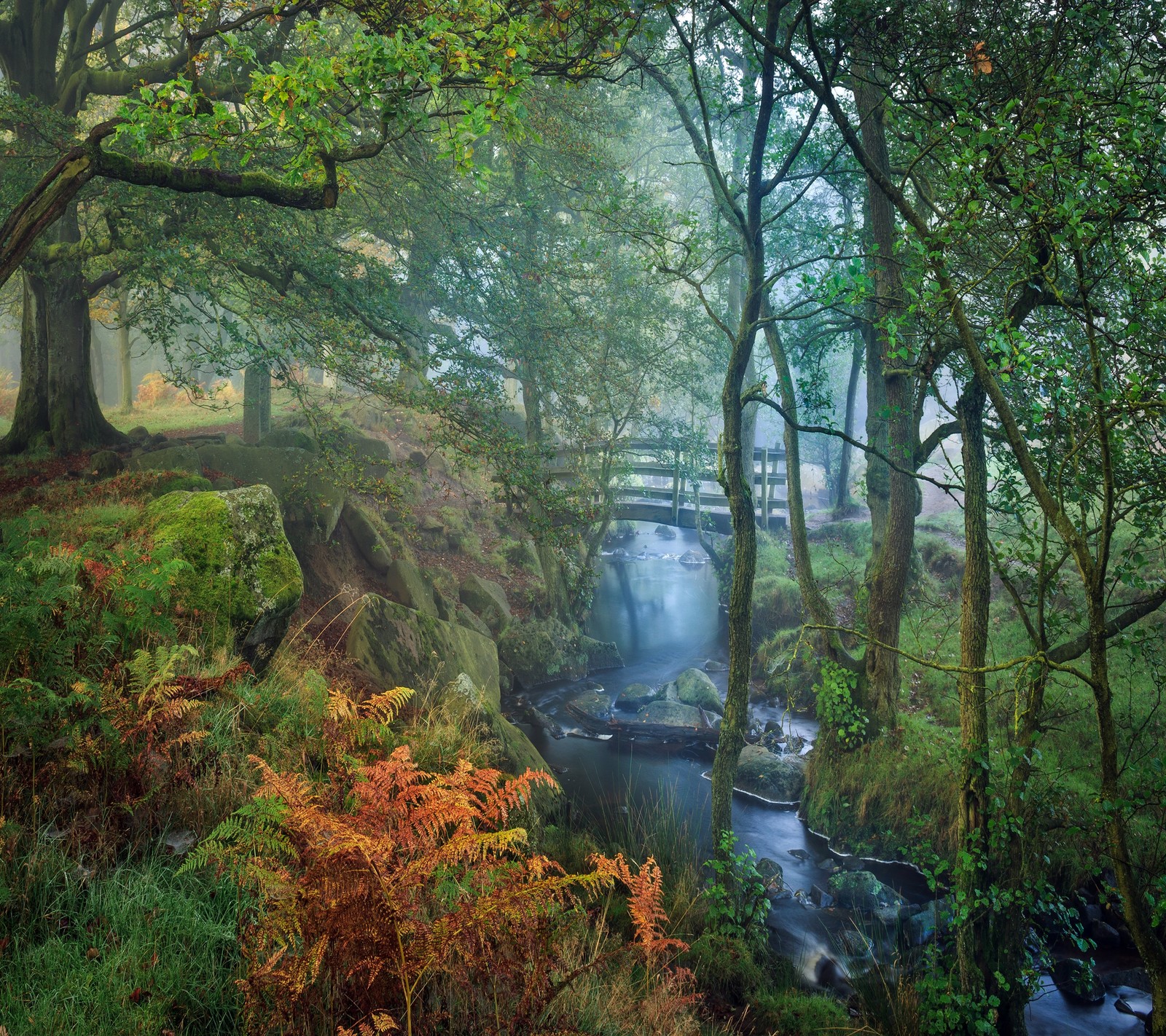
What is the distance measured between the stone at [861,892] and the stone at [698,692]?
186 inches

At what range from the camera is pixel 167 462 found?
986 centimetres

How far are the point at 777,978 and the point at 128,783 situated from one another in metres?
5.22

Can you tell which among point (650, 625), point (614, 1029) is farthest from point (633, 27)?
point (650, 625)

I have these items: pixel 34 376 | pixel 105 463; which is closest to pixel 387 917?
pixel 105 463

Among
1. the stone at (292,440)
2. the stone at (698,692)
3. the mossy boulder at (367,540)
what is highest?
the stone at (292,440)

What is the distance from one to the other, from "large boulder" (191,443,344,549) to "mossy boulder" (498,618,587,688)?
4.31 metres

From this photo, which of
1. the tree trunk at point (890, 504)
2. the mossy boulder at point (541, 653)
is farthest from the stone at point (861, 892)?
the mossy boulder at point (541, 653)

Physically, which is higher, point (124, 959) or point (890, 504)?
point (890, 504)

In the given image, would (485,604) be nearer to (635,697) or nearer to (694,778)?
(635,697)

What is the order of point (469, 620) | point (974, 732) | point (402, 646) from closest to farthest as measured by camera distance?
point (974, 732), point (402, 646), point (469, 620)

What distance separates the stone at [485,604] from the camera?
44.5ft

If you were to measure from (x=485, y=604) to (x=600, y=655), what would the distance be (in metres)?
3.35

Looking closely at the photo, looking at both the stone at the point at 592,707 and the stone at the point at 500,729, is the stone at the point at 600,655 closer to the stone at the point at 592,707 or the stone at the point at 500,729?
the stone at the point at 592,707

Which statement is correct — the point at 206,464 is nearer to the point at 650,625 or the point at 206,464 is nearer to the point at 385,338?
the point at 385,338
